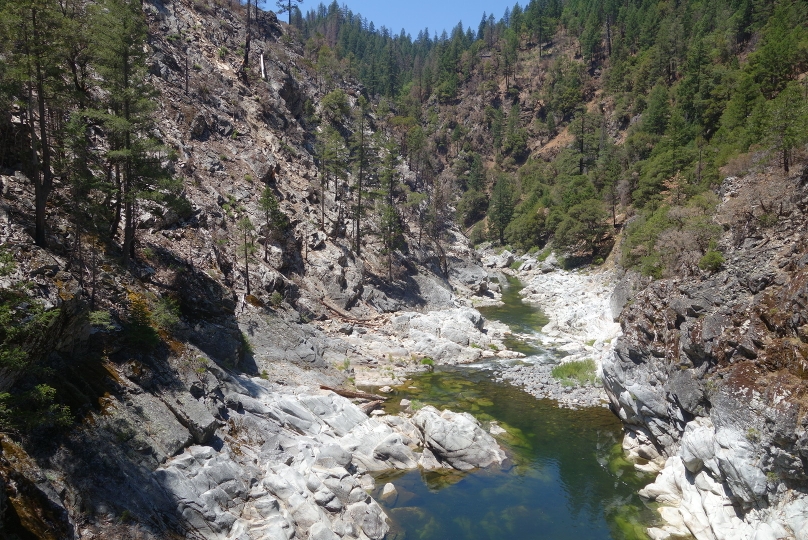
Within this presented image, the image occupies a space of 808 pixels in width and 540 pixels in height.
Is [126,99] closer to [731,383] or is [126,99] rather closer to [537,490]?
[537,490]

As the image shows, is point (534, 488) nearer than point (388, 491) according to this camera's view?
No

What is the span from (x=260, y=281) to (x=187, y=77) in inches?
986

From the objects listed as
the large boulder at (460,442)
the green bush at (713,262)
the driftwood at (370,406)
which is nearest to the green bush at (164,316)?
the driftwood at (370,406)

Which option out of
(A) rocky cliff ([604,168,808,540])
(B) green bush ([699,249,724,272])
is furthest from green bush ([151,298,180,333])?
(B) green bush ([699,249,724,272])

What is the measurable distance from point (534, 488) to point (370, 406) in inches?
346

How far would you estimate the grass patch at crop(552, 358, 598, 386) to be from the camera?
27.7 m

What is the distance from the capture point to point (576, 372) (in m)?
28.8

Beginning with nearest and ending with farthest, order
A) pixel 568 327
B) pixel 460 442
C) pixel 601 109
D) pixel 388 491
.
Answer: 1. pixel 388 491
2. pixel 460 442
3. pixel 568 327
4. pixel 601 109

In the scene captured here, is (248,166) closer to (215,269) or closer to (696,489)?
(215,269)

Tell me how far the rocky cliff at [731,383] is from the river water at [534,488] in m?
1.18

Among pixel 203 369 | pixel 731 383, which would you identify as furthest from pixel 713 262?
pixel 203 369

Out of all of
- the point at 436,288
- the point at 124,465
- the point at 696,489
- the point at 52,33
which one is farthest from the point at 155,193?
the point at 436,288

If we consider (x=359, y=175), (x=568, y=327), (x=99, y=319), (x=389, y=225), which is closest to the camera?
(x=99, y=319)

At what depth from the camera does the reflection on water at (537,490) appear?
15.8m
